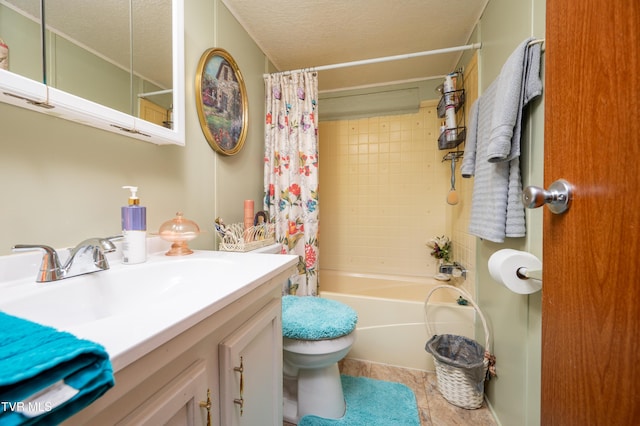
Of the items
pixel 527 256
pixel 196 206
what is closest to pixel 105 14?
pixel 196 206

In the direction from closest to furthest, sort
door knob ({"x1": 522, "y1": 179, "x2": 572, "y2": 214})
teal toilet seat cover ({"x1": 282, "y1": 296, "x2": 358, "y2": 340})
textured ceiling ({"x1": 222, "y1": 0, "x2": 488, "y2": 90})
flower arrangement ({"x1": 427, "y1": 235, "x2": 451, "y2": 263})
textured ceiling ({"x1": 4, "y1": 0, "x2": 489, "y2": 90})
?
door knob ({"x1": 522, "y1": 179, "x2": 572, "y2": 214})
textured ceiling ({"x1": 4, "y1": 0, "x2": 489, "y2": 90})
teal toilet seat cover ({"x1": 282, "y1": 296, "x2": 358, "y2": 340})
textured ceiling ({"x1": 222, "y1": 0, "x2": 488, "y2": 90})
flower arrangement ({"x1": 427, "y1": 235, "x2": 451, "y2": 263})

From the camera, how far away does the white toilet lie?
1.10 metres

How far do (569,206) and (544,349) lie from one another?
296 millimetres

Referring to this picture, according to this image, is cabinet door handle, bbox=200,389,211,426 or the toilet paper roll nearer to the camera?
cabinet door handle, bbox=200,389,211,426

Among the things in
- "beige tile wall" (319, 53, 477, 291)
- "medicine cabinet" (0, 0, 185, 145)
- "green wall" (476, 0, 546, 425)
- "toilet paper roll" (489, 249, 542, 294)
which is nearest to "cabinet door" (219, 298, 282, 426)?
"medicine cabinet" (0, 0, 185, 145)

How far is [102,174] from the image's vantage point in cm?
80

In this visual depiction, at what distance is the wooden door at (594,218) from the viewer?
316 mm

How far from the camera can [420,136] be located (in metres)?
2.28

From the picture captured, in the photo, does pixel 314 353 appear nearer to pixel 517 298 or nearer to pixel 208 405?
pixel 208 405

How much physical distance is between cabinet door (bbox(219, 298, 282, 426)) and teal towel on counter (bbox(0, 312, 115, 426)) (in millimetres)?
337

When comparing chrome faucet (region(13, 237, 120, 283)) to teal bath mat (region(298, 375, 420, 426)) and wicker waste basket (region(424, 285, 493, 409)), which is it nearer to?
teal bath mat (region(298, 375, 420, 426))

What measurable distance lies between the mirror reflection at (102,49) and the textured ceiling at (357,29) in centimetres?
71

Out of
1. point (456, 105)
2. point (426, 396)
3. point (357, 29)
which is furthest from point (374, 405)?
point (357, 29)

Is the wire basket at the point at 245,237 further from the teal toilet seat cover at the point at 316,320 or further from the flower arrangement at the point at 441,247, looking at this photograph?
the flower arrangement at the point at 441,247
